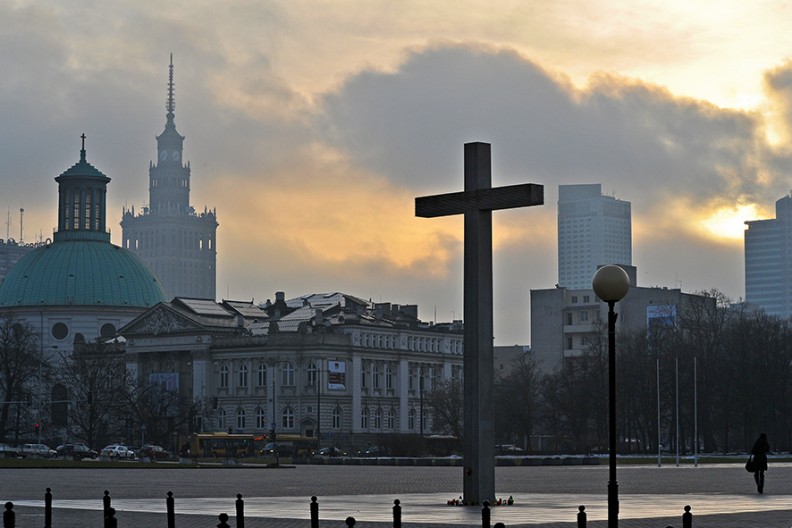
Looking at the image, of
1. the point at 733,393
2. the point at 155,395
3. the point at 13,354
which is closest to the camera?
the point at 733,393

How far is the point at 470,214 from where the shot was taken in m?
44.8

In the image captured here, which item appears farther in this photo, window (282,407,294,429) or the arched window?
the arched window

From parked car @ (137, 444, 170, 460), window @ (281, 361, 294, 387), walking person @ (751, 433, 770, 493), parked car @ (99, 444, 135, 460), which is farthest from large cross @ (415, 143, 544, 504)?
window @ (281, 361, 294, 387)

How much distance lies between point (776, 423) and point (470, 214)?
114594mm

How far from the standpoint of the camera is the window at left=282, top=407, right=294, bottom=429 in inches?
7726

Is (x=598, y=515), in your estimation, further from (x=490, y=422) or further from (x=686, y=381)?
(x=686, y=381)

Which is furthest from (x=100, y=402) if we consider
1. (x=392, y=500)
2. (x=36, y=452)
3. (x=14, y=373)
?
(x=392, y=500)

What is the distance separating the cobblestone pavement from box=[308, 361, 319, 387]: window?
121816 millimetres

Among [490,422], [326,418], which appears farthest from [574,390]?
[490,422]

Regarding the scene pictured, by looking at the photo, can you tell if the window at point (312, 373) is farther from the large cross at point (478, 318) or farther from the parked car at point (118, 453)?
the large cross at point (478, 318)

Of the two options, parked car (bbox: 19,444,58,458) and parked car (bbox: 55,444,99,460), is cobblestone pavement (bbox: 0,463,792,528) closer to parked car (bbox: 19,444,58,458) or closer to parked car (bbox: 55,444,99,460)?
parked car (bbox: 55,444,99,460)

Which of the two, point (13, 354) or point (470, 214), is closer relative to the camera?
point (470, 214)

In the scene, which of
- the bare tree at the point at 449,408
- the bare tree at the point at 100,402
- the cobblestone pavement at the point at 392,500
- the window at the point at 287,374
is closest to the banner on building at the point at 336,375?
the window at the point at 287,374

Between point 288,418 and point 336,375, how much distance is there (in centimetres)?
734
